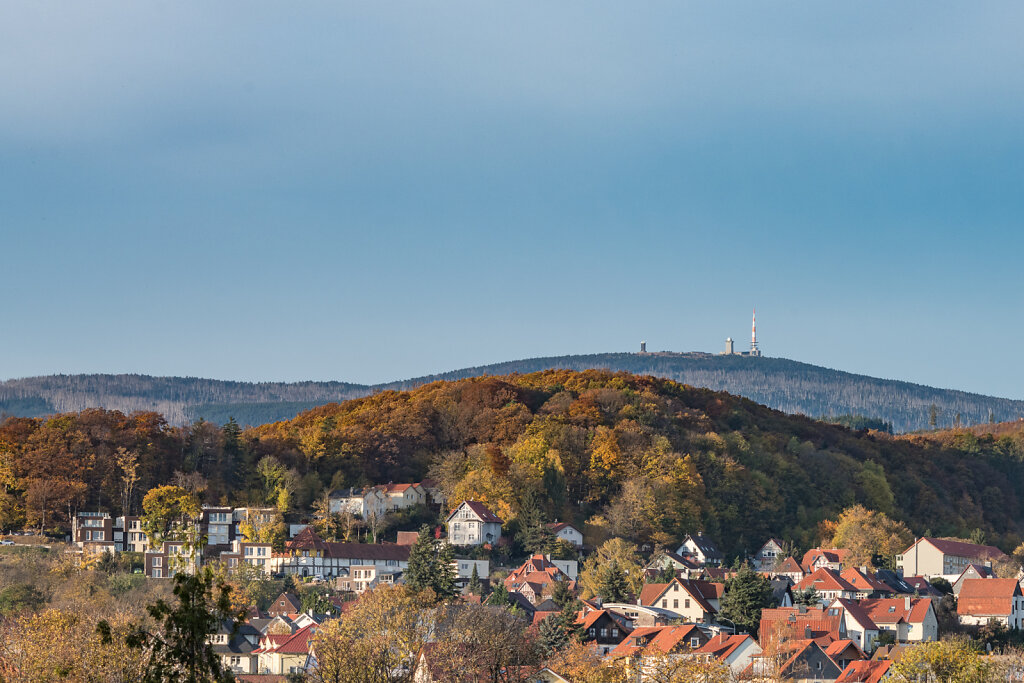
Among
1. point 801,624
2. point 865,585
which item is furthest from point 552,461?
point 801,624

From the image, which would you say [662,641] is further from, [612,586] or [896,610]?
[896,610]

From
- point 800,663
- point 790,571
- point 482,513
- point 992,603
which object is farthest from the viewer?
point 482,513

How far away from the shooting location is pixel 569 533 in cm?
10875

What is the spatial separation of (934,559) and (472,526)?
3120cm

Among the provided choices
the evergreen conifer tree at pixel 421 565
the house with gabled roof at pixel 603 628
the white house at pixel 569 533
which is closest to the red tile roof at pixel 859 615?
the house with gabled roof at pixel 603 628

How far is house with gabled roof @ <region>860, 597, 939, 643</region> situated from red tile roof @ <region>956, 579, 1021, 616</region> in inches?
179

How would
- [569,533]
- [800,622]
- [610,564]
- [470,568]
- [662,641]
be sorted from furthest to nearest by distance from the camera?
1. [569,533]
2. [470,568]
3. [610,564]
4. [800,622]
5. [662,641]

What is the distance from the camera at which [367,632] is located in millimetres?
58188

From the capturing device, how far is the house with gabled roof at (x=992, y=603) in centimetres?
8900

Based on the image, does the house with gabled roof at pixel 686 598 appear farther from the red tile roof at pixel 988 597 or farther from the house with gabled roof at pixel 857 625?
the red tile roof at pixel 988 597

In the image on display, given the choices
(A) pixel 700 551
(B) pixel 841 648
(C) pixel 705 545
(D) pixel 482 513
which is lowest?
A: (B) pixel 841 648

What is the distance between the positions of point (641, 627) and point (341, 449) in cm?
4302

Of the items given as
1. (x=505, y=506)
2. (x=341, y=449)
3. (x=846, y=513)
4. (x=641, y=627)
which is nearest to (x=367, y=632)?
(x=641, y=627)

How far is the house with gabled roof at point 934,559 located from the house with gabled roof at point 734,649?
37.5 m
